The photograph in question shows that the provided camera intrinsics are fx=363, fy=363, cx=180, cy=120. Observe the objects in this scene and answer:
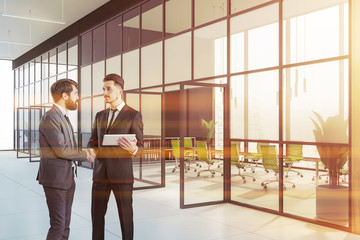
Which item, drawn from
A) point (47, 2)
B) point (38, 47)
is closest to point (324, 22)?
point (47, 2)

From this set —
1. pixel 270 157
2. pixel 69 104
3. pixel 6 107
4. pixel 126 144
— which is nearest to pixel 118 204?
pixel 126 144

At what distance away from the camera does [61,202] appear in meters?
2.61

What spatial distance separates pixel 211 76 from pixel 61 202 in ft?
14.4

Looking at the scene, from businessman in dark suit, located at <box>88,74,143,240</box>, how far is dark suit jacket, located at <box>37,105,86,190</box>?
263 mm

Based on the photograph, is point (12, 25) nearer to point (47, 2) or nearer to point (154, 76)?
point (47, 2)

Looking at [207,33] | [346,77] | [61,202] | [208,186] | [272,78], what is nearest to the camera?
[61,202]

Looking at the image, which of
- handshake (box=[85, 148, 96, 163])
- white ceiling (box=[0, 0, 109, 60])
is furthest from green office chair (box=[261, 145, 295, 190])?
Answer: white ceiling (box=[0, 0, 109, 60])

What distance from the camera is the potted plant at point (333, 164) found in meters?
4.71

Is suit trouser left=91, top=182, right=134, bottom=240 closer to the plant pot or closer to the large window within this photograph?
the plant pot

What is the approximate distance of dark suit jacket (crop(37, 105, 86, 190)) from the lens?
2578mm

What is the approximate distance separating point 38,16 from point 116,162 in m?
9.55

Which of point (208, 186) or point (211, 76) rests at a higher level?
point (211, 76)

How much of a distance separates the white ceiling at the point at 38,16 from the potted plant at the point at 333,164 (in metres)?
7.12

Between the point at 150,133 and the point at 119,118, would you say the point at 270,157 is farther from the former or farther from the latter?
the point at 150,133
